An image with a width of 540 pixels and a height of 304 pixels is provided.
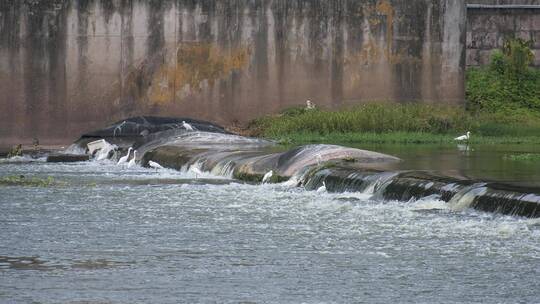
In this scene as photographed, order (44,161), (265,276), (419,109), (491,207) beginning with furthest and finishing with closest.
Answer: (419,109)
(44,161)
(491,207)
(265,276)

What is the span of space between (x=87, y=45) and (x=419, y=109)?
20.4ft

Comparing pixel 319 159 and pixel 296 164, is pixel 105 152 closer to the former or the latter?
pixel 296 164

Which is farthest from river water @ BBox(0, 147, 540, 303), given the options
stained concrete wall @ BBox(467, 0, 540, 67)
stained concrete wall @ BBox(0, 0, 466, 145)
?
stained concrete wall @ BBox(467, 0, 540, 67)

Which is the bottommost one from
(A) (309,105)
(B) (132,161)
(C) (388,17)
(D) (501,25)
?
(B) (132,161)

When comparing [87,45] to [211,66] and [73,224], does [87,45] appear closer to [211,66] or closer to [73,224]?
[211,66]

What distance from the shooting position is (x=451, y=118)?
75.2 ft

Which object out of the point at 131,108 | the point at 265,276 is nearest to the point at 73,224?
the point at 265,276

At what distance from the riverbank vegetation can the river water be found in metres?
8.12

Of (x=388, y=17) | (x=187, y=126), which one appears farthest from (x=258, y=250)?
(x=388, y=17)

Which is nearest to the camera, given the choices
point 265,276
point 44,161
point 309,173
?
point 265,276

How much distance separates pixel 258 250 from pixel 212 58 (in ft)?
48.1

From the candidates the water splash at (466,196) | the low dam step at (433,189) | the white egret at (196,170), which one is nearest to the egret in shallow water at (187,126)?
the white egret at (196,170)

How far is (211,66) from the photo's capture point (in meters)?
23.9

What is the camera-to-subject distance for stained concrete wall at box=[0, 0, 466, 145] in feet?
76.8
